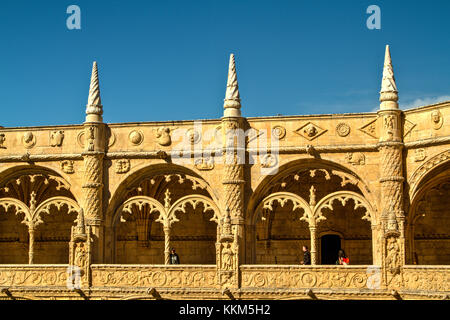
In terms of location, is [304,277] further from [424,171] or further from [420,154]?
[420,154]

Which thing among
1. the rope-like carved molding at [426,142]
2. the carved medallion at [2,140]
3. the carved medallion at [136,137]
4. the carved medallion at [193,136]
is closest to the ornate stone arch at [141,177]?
the carved medallion at [136,137]

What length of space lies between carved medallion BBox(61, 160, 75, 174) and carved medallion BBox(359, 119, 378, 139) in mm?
10513

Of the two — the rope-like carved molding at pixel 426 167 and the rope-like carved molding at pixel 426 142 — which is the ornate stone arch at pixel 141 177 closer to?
the rope-like carved molding at pixel 426 167

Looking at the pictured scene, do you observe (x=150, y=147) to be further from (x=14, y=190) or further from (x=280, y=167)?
(x=14, y=190)

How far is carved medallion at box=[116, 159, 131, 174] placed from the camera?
2950 centimetres

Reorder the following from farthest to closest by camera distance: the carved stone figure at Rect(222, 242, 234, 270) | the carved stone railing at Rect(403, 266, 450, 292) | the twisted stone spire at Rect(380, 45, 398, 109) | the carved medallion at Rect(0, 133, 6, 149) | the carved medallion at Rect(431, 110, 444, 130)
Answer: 1. the carved medallion at Rect(0, 133, 6, 149)
2. the twisted stone spire at Rect(380, 45, 398, 109)
3. the carved stone figure at Rect(222, 242, 234, 270)
4. the carved medallion at Rect(431, 110, 444, 130)
5. the carved stone railing at Rect(403, 266, 450, 292)

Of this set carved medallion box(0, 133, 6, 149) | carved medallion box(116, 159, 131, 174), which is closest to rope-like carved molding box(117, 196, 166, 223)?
carved medallion box(116, 159, 131, 174)

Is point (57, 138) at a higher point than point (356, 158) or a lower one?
higher

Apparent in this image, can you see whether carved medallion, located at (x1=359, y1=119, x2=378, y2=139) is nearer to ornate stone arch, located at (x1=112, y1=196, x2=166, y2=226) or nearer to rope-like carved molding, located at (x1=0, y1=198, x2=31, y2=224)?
ornate stone arch, located at (x1=112, y1=196, x2=166, y2=226)

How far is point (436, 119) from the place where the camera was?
1045 inches

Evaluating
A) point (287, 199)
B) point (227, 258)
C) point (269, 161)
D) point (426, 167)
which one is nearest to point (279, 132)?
point (269, 161)

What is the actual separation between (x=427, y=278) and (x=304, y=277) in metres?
3.92

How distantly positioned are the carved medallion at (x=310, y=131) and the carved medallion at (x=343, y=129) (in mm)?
499

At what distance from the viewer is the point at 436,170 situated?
27.1 meters
